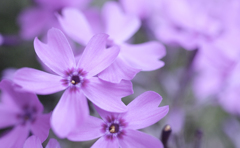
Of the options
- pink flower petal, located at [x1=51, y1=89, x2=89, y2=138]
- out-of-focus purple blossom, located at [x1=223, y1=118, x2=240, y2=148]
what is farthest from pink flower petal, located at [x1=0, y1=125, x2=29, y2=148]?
out-of-focus purple blossom, located at [x1=223, y1=118, x2=240, y2=148]

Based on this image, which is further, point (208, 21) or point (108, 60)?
point (208, 21)

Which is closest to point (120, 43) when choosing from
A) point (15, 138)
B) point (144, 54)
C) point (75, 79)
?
point (144, 54)

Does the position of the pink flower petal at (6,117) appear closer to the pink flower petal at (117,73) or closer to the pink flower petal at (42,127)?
the pink flower petal at (42,127)

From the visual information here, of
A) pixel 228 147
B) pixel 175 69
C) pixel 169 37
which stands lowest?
pixel 228 147

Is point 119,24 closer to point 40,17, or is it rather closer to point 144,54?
point 144,54

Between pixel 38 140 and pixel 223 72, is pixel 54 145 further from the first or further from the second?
pixel 223 72

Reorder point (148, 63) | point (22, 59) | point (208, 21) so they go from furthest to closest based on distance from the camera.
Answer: point (22, 59)
point (208, 21)
point (148, 63)

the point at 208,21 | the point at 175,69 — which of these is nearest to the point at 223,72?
the point at 208,21
